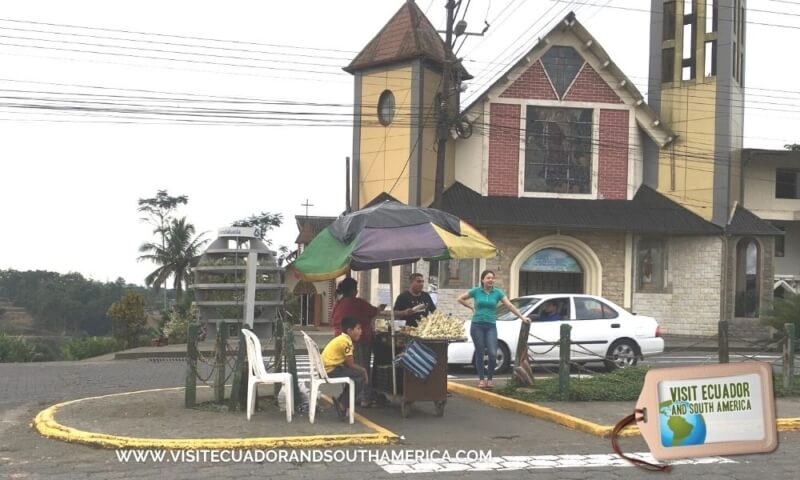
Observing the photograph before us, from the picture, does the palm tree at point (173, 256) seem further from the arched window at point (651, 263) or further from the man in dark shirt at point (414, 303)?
the man in dark shirt at point (414, 303)

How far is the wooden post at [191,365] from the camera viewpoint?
9.62 m

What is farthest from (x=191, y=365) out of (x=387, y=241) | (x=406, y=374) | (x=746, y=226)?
(x=746, y=226)

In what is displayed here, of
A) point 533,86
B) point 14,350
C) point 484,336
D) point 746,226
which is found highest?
point 533,86

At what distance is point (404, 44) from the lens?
26656mm

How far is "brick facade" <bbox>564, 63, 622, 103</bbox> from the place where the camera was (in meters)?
27.3

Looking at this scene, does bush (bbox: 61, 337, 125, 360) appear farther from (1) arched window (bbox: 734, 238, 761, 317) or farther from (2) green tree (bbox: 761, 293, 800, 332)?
(1) arched window (bbox: 734, 238, 761, 317)

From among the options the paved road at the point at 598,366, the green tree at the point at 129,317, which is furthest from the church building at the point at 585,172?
the green tree at the point at 129,317

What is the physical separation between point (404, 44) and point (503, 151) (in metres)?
4.79

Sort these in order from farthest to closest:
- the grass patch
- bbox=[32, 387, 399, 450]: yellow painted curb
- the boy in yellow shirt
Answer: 1. the grass patch
2. the boy in yellow shirt
3. bbox=[32, 387, 399, 450]: yellow painted curb

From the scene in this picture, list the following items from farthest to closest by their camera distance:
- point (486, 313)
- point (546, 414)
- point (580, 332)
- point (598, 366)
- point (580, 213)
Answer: point (580, 213) < point (598, 366) < point (580, 332) < point (486, 313) < point (546, 414)

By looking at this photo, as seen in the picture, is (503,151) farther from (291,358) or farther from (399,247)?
(291,358)

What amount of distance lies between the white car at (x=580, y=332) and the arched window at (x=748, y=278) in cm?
1340

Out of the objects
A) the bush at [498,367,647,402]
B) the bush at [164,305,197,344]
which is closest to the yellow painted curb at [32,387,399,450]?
the bush at [498,367,647,402]

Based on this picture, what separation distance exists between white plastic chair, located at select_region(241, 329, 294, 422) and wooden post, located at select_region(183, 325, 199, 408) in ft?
2.59
